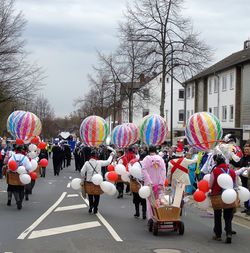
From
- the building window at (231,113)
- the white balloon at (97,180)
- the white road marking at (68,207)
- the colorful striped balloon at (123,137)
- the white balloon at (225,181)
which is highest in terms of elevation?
the building window at (231,113)

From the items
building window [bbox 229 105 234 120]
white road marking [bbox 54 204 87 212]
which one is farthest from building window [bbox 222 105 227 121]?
white road marking [bbox 54 204 87 212]

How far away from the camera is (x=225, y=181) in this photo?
9.92 m

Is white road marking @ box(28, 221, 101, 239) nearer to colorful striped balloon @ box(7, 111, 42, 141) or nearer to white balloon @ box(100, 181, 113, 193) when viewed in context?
white balloon @ box(100, 181, 113, 193)

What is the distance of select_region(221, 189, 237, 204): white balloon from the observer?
9.78 meters

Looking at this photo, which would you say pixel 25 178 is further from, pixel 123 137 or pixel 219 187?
pixel 123 137

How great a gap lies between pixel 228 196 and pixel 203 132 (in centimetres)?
215

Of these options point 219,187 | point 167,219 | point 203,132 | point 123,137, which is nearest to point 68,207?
point 167,219

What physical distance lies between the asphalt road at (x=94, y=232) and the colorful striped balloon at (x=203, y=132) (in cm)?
193

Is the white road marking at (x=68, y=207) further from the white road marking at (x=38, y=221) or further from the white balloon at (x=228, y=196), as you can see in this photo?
the white balloon at (x=228, y=196)

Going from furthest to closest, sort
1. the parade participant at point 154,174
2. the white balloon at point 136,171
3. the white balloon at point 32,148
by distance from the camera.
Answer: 1. the white balloon at point 32,148
2. the white balloon at point 136,171
3. the parade participant at point 154,174

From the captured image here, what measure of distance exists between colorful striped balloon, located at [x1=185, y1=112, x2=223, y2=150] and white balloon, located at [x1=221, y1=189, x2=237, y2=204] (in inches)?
74.3

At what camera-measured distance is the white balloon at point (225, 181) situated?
9922 mm

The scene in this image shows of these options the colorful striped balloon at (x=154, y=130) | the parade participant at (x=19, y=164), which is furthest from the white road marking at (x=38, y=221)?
the colorful striped balloon at (x=154, y=130)

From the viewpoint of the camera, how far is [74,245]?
950cm
